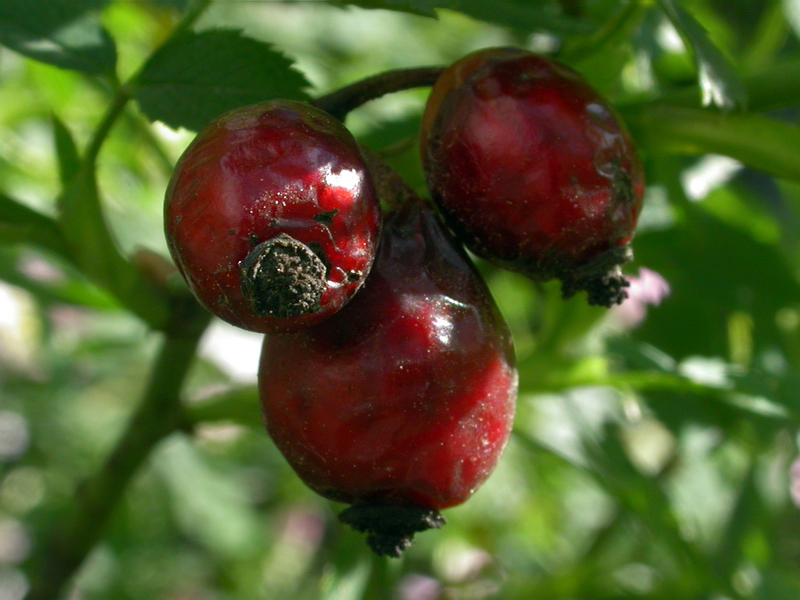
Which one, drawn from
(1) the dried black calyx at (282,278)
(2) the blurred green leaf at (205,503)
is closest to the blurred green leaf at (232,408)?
(1) the dried black calyx at (282,278)

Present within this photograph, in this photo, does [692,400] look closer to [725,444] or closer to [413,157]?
[725,444]

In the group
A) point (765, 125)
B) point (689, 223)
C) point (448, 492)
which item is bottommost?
point (689, 223)

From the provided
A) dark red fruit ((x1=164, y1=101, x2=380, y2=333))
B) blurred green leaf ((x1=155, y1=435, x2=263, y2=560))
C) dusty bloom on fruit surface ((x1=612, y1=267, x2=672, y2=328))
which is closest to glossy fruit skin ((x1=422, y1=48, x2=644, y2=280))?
dark red fruit ((x1=164, y1=101, x2=380, y2=333))

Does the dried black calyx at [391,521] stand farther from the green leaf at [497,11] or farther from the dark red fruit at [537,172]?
the green leaf at [497,11]

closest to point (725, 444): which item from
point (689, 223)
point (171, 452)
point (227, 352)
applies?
point (689, 223)

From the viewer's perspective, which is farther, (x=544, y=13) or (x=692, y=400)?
(x=692, y=400)
